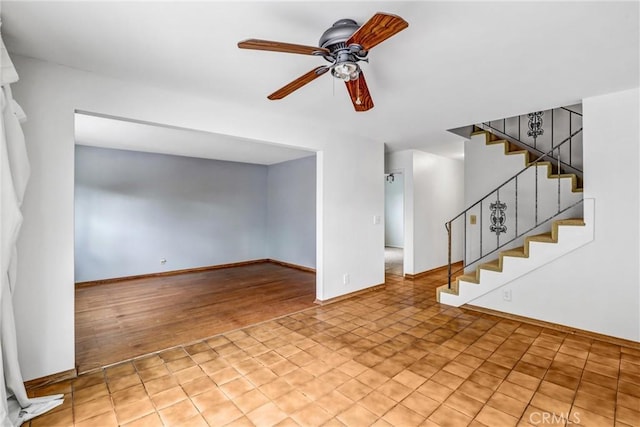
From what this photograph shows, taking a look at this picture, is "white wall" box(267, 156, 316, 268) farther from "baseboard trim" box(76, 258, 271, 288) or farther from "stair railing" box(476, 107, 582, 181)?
"stair railing" box(476, 107, 582, 181)

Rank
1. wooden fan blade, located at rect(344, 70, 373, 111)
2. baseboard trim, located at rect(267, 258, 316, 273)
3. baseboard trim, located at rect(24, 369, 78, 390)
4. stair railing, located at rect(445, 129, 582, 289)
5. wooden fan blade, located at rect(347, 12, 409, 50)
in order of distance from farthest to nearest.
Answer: baseboard trim, located at rect(267, 258, 316, 273) < stair railing, located at rect(445, 129, 582, 289) < baseboard trim, located at rect(24, 369, 78, 390) < wooden fan blade, located at rect(344, 70, 373, 111) < wooden fan blade, located at rect(347, 12, 409, 50)

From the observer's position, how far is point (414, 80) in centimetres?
265

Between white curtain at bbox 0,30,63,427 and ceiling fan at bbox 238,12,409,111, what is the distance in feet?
5.09

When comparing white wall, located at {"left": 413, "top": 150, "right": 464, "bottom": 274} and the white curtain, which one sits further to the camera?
white wall, located at {"left": 413, "top": 150, "right": 464, "bottom": 274}

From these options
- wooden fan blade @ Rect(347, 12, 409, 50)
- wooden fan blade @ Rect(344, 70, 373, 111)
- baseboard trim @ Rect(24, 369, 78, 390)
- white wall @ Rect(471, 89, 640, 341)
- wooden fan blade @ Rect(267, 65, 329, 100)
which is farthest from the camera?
white wall @ Rect(471, 89, 640, 341)

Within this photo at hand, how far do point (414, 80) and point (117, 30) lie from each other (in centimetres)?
223

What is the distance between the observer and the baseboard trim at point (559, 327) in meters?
2.88

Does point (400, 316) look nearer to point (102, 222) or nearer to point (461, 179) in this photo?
point (461, 179)

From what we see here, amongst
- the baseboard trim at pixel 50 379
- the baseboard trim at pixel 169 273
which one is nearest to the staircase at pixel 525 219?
the baseboard trim at pixel 50 379

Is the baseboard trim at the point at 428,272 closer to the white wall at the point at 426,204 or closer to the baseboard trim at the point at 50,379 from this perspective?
the white wall at the point at 426,204

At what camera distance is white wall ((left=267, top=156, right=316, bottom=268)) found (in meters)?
6.43

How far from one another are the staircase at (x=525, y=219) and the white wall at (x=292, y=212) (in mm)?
2933

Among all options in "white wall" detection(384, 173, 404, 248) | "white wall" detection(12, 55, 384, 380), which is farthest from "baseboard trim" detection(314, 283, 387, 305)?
"white wall" detection(384, 173, 404, 248)

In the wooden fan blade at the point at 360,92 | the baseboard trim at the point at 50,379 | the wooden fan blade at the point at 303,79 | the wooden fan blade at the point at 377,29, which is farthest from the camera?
the baseboard trim at the point at 50,379
